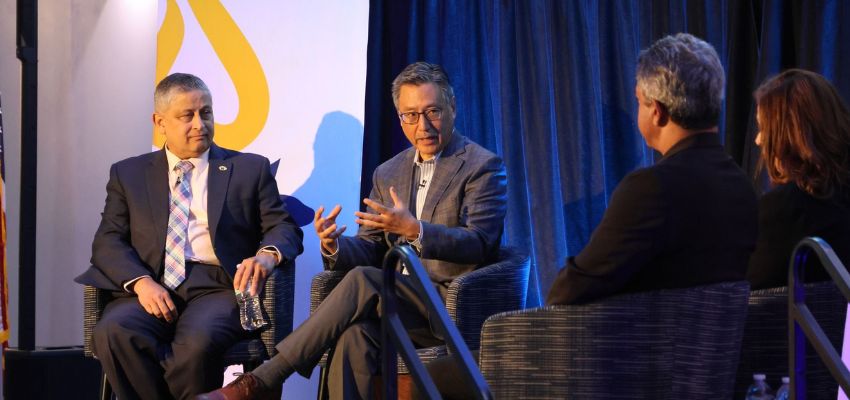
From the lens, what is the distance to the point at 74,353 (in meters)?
4.48

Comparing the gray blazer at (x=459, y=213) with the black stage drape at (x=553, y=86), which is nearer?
the gray blazer at (x=459, y=213)

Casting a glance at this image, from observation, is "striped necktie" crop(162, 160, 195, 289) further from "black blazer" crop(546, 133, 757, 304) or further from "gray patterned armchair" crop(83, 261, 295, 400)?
"black blazer" crop(546, 133, 757, 304)

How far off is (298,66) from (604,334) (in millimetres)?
2885

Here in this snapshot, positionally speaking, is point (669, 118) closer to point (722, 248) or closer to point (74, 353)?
point (722, 248)

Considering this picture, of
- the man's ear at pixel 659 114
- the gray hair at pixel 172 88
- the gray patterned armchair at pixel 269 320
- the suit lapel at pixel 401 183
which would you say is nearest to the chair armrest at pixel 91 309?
the gray patterned armchair at pixel 269 320

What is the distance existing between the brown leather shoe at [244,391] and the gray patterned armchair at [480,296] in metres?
0.30

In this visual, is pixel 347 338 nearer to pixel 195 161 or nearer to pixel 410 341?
pixel 410 341

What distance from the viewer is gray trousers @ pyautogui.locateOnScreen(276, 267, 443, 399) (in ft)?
10.4

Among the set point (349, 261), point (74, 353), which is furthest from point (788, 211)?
point (74, 353)

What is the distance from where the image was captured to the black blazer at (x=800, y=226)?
2.67 metres

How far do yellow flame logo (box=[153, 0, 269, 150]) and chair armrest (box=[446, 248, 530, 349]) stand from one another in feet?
A: 5.67

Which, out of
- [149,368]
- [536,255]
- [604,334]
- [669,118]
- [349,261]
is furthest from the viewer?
[536,255]

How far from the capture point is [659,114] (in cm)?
235

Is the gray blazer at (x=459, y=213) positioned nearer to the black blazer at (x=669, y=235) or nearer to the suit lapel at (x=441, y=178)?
the suit lapel at (x=441, y=178)
